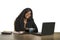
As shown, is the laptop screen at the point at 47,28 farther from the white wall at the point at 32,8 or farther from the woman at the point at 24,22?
the white wall at the point at 32,8

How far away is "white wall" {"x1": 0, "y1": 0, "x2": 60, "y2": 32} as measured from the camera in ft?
12.1

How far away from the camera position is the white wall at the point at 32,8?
3.69m

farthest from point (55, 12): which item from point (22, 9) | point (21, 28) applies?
point (21, 28)

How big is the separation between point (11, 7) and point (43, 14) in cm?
83

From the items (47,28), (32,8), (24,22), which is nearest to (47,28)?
(47,28)

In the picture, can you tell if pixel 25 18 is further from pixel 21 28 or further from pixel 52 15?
pixel 52 15

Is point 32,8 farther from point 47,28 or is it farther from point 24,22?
point 47,28

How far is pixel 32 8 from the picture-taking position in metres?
3.94

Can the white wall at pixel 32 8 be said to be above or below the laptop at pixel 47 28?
above

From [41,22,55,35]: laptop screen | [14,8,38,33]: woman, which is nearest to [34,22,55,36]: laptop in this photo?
[41,22,55,35]: laptop screen

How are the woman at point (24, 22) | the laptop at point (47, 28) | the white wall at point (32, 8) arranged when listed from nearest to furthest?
1. the laptop at point (47, 28)
2. the woman at point (24, 22)
3. the white wall at point (32, 8)

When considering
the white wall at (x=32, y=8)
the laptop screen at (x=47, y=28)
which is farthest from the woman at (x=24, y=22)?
the laptop screen at (x=47, y=28)

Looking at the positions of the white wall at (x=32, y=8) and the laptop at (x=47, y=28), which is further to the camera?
the white wall at (x=32, y=8)

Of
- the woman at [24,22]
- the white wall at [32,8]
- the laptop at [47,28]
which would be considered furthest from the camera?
the white wall at [32,8]
